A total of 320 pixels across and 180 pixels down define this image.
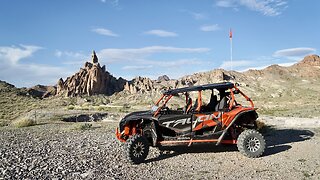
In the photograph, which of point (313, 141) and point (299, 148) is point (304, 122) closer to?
point (313, 141)

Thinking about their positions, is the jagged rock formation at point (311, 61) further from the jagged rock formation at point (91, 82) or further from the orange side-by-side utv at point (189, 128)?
the orange side-by-side utv at point (189, 128)

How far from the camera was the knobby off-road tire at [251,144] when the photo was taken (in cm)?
920

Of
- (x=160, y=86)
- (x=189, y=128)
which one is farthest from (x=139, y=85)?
(x=189, y=128)

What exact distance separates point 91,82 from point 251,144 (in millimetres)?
79558

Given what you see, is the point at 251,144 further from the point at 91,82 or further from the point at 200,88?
the point at 91,82

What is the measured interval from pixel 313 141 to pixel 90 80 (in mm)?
79497

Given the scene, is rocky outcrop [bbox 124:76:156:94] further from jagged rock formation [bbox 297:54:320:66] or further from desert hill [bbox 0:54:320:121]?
jagged rock formation [bbox 297:54:320:66]

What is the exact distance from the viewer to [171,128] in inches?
366

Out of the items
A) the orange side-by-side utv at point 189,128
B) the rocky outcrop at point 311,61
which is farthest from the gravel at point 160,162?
the rocky outcrop at point 311,61

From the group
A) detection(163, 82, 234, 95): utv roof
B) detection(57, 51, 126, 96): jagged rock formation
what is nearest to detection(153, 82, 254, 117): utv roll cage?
detection(163, 82, 234, 95): utv roof

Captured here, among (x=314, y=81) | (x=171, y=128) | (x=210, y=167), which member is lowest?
(x=210, y=167)

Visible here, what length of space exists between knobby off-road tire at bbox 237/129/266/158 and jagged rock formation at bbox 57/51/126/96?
A: 75.5 metres

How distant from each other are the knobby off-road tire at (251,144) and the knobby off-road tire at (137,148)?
2873 millimetres

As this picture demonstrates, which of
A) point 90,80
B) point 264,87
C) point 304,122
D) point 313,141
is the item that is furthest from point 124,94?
point 313,141
